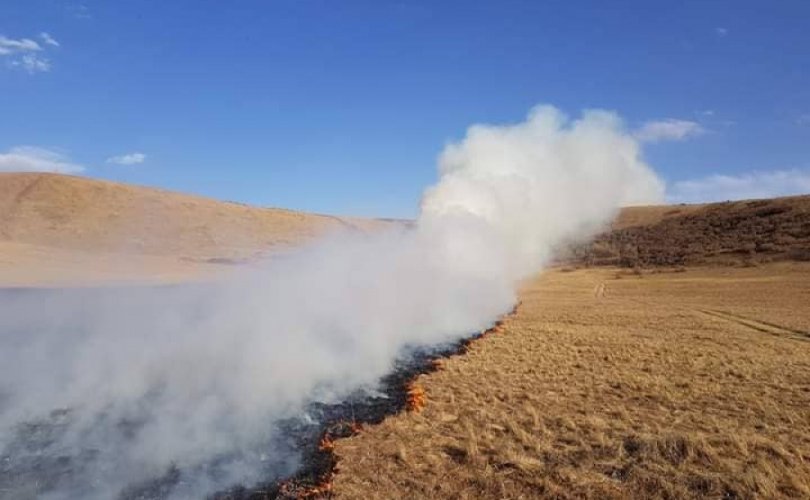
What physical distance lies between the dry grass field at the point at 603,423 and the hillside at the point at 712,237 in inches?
1812

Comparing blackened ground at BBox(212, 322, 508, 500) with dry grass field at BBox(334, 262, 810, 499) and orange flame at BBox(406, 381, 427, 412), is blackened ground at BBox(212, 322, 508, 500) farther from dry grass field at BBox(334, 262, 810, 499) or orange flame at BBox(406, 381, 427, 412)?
dry grass field at BBox(334, 262, 810, 499)

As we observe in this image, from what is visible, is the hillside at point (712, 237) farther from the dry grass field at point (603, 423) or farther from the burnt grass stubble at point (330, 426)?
the burnt grass stubble at point (330, 426)

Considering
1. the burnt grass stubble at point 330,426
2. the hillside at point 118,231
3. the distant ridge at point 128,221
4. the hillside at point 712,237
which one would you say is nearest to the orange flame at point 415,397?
the burnt grass stubble at point 330,426

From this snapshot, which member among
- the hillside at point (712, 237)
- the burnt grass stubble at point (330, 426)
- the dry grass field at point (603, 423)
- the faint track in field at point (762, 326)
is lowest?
the faint track in field at point (762, 326)

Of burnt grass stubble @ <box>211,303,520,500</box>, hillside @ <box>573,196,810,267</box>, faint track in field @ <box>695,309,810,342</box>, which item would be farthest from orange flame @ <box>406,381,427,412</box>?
hillside @ <box>573,196,810,267</box>

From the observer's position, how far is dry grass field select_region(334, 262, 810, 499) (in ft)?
29.6

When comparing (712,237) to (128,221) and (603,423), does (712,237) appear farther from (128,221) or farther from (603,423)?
(128,221)

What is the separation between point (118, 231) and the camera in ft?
243

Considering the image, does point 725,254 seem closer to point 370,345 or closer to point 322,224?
point 370,345

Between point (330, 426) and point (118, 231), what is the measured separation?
70.8m

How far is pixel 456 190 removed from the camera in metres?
29.5

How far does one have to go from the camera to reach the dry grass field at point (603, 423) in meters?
9.02

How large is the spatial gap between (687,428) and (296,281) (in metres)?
14.9

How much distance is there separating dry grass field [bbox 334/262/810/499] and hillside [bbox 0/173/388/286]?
1573 inches
